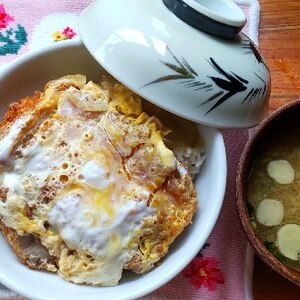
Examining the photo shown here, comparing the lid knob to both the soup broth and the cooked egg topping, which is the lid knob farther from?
the soup broth

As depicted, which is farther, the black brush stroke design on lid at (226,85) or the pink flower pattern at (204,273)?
the pink flower pattern at (204,273)

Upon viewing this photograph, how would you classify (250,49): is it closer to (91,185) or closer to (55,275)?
(91,185)

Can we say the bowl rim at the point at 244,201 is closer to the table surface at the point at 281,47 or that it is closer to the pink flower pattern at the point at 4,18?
the table surface at the point at 281,47

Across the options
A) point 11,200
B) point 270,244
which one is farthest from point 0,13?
point 270,244

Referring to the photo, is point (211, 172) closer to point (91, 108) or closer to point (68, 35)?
point (91, 108)

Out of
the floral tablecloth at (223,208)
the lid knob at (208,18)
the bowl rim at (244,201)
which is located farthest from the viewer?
the floral tablecloth at (223,208)

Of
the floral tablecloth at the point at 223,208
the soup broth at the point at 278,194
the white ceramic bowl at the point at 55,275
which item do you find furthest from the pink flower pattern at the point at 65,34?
the soup broth at the point at 278,194

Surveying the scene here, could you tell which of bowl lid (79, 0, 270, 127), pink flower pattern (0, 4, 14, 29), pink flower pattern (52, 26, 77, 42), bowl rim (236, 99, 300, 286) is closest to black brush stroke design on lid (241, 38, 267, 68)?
bowl lid (79, 0, 270, 127)
